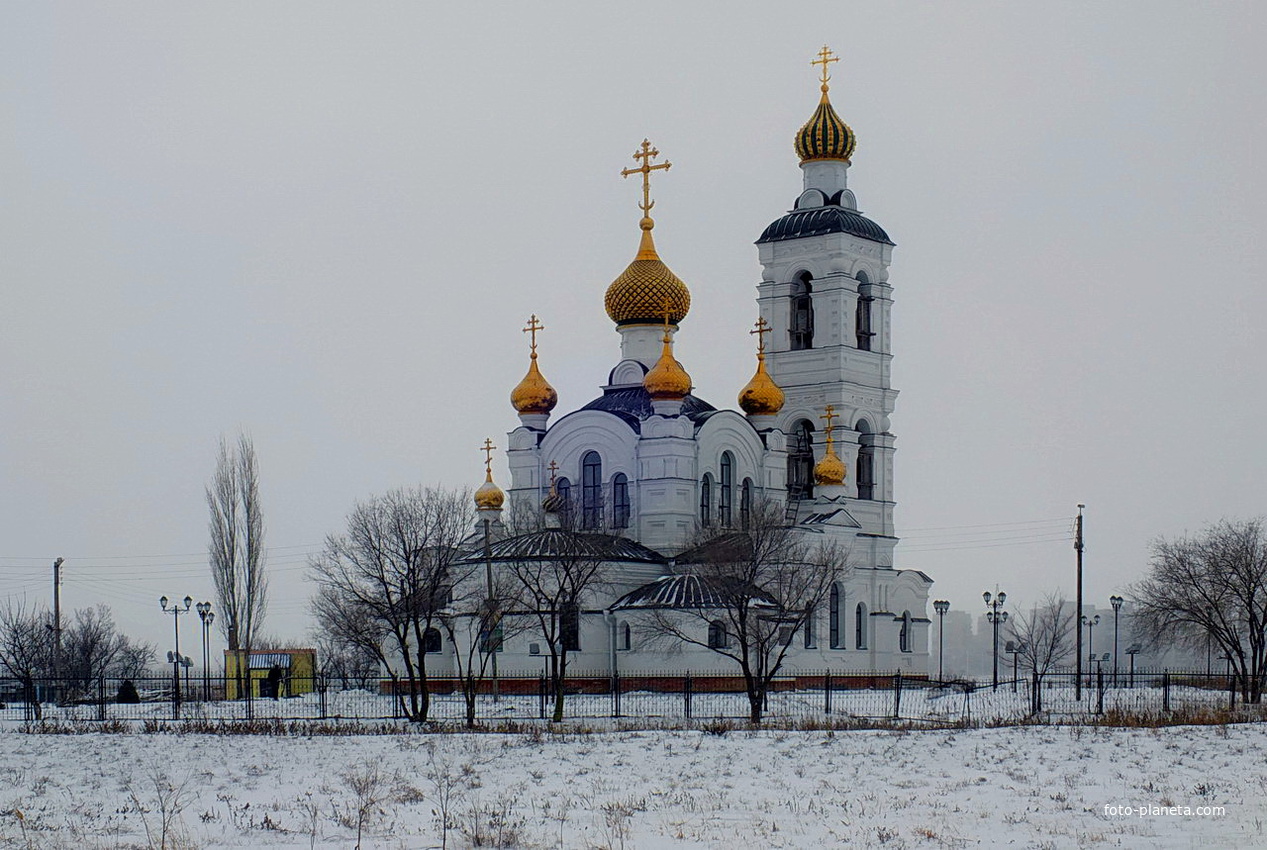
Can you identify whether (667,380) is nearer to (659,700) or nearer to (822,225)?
(822,225)

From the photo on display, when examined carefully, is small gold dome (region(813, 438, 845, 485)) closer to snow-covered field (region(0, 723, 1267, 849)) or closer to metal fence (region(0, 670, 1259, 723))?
metal fence (region(0, 670, 1259, 723))

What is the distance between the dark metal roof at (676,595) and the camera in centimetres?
4484

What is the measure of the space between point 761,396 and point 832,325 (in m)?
3.25

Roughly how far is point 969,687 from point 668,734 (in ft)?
73.0

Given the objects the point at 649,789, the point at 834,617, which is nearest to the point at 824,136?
the point at 834,617

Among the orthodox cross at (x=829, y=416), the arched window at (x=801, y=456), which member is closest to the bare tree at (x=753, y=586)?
the orthodox cross at (x=829, y=416)

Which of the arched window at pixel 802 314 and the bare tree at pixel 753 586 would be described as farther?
the arched window at pixel 802 314

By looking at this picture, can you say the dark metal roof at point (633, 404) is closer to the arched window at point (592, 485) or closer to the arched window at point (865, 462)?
the arched window at point (592, 485)

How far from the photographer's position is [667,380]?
4975cm

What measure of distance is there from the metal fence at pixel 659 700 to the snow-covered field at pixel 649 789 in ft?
20.2

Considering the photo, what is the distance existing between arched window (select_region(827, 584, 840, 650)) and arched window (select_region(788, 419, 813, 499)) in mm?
4412

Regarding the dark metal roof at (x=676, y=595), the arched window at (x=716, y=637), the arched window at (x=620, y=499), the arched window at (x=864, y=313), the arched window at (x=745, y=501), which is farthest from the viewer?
the arched window at (x=864, y=313)

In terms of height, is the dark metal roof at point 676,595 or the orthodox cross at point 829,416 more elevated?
the orthodox cross at point 829,416

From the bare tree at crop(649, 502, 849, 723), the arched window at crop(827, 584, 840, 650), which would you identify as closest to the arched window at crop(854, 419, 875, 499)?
the arched window at crop(827, 584, 840, 650)
